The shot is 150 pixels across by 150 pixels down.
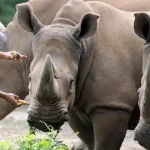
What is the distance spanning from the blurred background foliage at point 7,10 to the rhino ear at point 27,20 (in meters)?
7.30

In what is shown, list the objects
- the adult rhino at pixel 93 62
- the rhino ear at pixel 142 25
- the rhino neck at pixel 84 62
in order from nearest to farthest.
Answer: the rhino ear at pixel 142 25 < the adult rhino at pixel 93 62 < the rhino neck at pixel 84 62

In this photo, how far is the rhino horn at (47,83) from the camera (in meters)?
6.15

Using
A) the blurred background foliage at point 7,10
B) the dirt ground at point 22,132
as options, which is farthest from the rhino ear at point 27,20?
the blurred background foliage at point 7,10

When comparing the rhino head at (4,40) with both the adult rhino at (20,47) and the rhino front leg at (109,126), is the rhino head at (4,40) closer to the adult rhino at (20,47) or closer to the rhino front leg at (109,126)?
the adult rhino at (20,47)

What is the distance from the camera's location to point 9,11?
565 inches

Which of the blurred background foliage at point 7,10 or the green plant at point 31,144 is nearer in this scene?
the green plant at point 31,144

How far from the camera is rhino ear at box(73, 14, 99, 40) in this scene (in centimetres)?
666

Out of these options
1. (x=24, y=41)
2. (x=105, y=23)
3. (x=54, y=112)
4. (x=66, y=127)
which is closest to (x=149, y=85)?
(x=54, y=112)

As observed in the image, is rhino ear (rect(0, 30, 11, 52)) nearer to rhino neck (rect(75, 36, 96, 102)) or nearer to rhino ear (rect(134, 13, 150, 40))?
rhino neck (rect(75, 36, 96, 102))

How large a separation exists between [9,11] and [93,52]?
766 cm

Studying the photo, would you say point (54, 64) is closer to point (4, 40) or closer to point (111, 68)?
point (111, 68)

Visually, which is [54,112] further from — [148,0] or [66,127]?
[66,127]

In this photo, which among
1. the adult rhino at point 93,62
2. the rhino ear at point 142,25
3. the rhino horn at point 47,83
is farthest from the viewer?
the adult rhino at point 93,62

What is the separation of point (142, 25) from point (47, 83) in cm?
97
